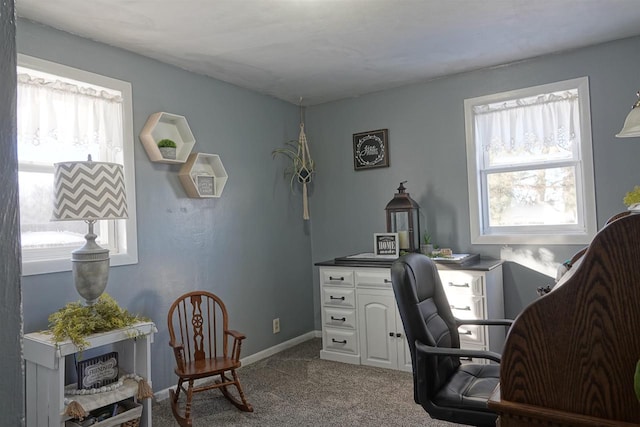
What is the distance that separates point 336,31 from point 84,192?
1.85m

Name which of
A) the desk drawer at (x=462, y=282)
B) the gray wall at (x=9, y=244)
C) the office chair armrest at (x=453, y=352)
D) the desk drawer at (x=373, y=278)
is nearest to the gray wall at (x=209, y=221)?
the desk drawer at (x=373, y=278)

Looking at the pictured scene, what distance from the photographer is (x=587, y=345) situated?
0.99 metres

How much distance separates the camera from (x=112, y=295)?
2932 millimetres

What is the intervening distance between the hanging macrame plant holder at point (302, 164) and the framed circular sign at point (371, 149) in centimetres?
50

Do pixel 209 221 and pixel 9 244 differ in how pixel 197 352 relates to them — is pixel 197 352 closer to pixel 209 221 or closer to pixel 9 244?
pixel 209 221

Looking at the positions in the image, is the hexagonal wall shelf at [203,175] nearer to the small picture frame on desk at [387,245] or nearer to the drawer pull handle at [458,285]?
the small picture frame on desk at [387,245]

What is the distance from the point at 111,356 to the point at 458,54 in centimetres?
320

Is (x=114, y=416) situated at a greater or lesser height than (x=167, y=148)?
lesser

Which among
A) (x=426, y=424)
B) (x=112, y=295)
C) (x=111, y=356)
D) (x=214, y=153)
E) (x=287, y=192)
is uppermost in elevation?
(x=214, y=153)

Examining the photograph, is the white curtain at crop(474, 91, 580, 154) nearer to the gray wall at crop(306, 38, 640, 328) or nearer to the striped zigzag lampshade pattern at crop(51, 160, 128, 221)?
the gray wall at crop(306, 38, 640, 328)

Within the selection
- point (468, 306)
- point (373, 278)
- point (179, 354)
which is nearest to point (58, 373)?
point (179, 354)

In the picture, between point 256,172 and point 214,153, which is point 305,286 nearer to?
point 256,172

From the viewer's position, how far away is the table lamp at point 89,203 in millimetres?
2348

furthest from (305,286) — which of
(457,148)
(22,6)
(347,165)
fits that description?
(22,6)
